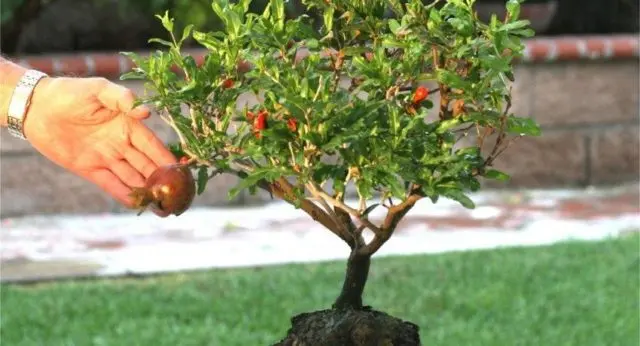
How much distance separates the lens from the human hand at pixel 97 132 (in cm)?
252

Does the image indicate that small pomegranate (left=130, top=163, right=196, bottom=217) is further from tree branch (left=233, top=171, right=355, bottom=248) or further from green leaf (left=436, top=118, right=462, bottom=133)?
green leaf (left=436, top=118, right=462, bottom=133)

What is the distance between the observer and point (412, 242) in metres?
6.49

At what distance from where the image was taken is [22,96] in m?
2.75

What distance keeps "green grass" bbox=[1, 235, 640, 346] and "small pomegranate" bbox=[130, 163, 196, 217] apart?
226 cm

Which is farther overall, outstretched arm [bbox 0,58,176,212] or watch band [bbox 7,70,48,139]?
watch band [bbox 7,70,48,139]

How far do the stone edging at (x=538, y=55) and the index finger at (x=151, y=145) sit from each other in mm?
4955

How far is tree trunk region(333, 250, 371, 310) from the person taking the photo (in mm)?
2559

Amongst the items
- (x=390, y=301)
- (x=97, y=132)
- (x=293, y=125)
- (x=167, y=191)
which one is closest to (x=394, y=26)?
(x=293, y=125)

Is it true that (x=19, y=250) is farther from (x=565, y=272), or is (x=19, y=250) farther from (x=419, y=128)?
(x=419, y=128)

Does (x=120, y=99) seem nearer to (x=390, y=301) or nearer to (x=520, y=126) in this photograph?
(x=520, y=126)

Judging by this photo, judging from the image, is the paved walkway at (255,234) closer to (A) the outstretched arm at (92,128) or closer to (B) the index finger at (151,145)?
(A) the outstretched arm at (92,128)

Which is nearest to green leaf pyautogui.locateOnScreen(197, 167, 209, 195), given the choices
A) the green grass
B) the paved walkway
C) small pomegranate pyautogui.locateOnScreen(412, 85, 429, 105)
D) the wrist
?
small pomegranate pyautogui.locateOnScreen(412, 85, 429, 105)

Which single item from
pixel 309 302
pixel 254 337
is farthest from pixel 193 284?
pixel 254 337

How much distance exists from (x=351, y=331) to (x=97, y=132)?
67cm
